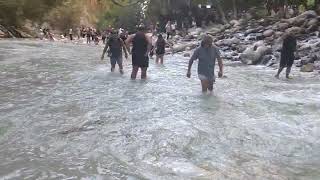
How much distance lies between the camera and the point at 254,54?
23.6 metres

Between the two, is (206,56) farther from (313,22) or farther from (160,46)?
(313,22)

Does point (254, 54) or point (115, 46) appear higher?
point (115, 46)

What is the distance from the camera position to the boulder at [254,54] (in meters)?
23.1

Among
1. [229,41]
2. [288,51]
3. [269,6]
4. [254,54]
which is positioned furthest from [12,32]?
[288,51]

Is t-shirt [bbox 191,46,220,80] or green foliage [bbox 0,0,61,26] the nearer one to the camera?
t-shirt [bbox 191,46,220,80]

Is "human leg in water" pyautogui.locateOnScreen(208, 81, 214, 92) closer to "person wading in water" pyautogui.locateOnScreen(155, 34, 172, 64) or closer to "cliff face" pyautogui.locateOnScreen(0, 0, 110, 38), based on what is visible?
"person wading in water" pyautogui.locateOnScreen(155, 34, 172, 64)

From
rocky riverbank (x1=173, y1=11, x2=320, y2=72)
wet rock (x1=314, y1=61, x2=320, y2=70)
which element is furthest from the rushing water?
rocky riverbank (x1=173, y1=11, x2=320, y2=72)

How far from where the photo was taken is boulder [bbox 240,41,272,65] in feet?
75.9

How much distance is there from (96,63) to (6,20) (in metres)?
28.9

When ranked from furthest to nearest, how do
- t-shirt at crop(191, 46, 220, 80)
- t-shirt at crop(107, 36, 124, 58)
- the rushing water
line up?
t-shirt at crop(107, 36, 124, 58) → t-shirt at crop(191, 46, 220, 80) → the rushing water

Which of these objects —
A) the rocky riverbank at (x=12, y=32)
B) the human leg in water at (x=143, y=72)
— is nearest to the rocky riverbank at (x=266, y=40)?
the human leg in water at (x=143, y=72)

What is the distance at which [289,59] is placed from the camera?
17.5 m

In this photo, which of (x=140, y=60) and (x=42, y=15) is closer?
(x=140, y=60)

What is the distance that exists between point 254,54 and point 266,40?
3.94 m
